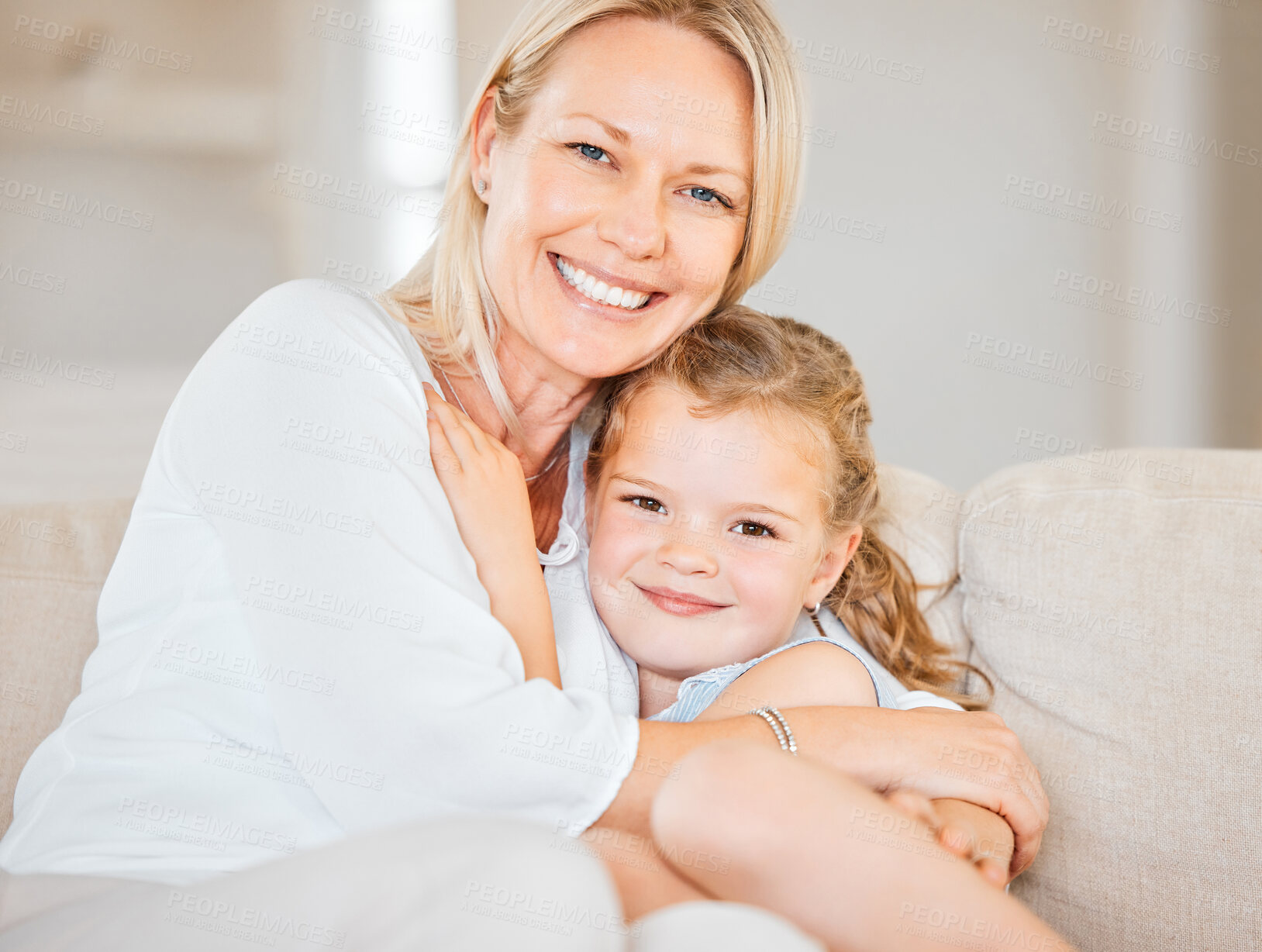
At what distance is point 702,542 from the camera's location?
4.49ft

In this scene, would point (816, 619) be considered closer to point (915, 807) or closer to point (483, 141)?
point (915, 807)

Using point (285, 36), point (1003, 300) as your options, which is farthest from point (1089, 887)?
point (285, 36)

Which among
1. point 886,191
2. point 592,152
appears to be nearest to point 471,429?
point 592,152

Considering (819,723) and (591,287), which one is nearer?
(819,723)

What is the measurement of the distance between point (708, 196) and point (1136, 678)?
851mm

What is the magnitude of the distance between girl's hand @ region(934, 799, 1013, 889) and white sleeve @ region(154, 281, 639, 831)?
348mm

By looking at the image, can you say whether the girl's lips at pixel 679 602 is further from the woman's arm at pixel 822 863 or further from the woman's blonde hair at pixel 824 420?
the woman's arm at pixel 822 863

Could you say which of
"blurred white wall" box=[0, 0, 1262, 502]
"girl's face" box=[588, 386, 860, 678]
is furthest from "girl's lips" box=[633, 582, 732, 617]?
"blurred white wall" box=[0, 0, 1262, 502]

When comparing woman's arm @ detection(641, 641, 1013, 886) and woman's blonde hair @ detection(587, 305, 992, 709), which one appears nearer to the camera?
woman's arm @ detection(641, 641, 1013, 886)

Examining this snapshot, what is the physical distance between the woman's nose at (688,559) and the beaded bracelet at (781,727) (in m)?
0.25

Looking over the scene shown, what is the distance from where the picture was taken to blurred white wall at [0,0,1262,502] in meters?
2.91

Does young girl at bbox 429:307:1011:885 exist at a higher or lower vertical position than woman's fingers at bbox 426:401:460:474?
lower

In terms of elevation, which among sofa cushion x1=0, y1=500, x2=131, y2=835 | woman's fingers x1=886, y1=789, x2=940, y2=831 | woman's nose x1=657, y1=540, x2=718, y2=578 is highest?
woman's nose x1=657, y1=540, x2=718, y2=578

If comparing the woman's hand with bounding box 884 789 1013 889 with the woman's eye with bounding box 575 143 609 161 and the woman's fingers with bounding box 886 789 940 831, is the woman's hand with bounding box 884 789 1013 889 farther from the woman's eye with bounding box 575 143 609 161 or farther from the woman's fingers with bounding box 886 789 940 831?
the woman's eye with bounding box 575 143 609 161
